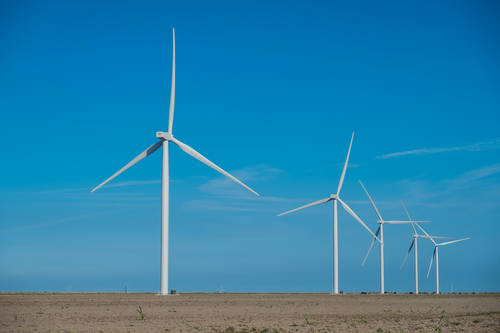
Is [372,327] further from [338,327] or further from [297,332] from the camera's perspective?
[297,332]

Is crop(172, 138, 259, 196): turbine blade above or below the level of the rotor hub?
below

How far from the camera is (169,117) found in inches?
3231

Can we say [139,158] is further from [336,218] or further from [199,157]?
[336,218]

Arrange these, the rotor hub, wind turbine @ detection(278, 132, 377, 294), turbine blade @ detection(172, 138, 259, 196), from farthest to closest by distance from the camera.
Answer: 1. wind turbine @ detection(278, 132, 377, 294)
2. the rotor hub
3. turbine blade @ detection(172, 138, 259, 196)

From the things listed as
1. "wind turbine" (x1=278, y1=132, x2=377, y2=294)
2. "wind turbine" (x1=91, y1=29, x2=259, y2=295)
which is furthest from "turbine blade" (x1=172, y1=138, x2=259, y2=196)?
"wind turbine" (x1=278, y1=132, x2=377, y2=294)

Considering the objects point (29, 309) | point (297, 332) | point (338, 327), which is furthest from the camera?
point (29, 309)

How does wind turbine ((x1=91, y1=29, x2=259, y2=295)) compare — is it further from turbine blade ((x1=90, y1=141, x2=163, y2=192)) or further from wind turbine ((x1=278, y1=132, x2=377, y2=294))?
wind turbine ((x1=278, y1=132, x2=377, y2=294))

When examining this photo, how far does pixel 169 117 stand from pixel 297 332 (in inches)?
1950

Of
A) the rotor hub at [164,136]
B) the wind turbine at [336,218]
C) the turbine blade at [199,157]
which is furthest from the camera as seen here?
the wind turbine at [336,218]

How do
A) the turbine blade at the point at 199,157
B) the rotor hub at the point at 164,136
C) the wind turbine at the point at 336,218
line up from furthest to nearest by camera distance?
1. the wind turbine at the point at 336,218
2. the rotor hub at the point at 164,136
3. the turbine blade at the point at 199,157

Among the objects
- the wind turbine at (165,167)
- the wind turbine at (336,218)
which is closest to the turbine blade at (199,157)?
the wind turbine at (165,167)

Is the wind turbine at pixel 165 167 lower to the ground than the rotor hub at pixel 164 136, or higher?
lower

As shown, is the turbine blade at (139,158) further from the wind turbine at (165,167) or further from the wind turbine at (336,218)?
the wind turbine at (336,218)

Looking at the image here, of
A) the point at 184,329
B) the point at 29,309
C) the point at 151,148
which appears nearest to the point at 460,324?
the point at 184,329
